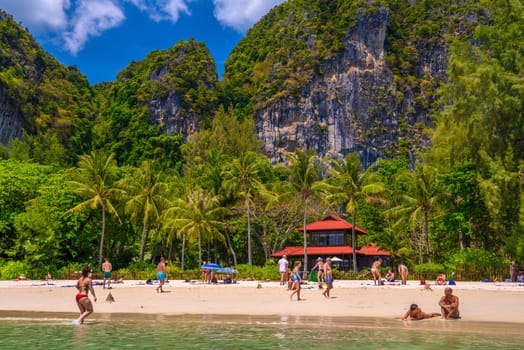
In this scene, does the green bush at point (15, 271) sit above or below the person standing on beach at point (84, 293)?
above

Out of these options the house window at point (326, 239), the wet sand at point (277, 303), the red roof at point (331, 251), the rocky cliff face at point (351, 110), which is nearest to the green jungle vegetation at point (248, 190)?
the red roof at point (331, 251)

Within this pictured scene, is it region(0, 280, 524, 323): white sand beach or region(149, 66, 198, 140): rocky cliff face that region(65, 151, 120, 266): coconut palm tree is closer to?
region(0, 280, 524, 323): white sand beach

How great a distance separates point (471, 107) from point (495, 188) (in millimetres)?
5786

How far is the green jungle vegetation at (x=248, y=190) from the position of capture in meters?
33.6

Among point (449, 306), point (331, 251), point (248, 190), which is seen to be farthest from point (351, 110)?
point (449, 306)

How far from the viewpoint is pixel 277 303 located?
70.9 feet

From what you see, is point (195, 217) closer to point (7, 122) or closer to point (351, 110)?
point (7, 122)

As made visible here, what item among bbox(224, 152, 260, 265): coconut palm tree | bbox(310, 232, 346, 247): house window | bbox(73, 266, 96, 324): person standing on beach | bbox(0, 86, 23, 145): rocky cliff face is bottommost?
bbox(73, 266, 96, 324): person standing on beach

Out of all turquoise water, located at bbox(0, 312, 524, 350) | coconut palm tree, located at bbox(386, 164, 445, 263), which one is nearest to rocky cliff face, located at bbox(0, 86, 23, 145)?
coconut palm tree, located at bbox(386, 164, 445, 263)

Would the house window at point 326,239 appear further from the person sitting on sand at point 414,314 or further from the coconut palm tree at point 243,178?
the person sitting on sand at point 414,314

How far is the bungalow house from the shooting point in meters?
51.4

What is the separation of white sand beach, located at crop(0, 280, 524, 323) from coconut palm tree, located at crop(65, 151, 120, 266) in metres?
17.8

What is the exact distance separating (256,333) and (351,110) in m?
101

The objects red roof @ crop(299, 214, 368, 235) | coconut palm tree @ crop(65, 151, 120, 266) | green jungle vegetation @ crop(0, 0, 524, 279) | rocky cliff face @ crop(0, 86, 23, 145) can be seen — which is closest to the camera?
green jungle vegetation @ crop(0, 0, 524, 279)
